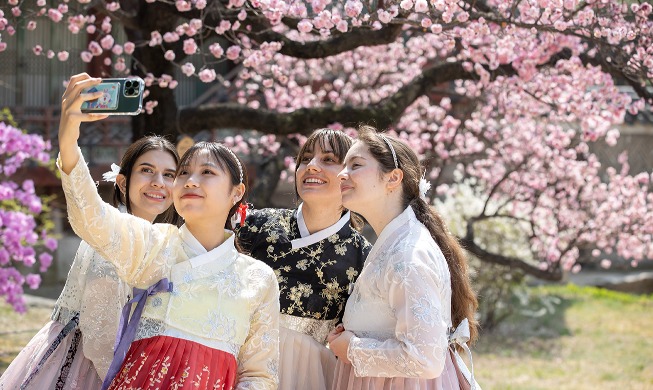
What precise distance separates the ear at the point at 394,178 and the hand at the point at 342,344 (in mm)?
519

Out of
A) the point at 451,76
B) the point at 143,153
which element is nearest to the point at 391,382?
the point at 143,153

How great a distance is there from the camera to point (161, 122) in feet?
18.5

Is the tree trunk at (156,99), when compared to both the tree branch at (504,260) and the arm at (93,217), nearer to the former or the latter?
the tree branch at (504,260)

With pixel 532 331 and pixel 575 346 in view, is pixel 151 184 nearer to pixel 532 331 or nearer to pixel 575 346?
pixel 575 346

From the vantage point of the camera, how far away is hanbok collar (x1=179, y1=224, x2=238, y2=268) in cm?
272

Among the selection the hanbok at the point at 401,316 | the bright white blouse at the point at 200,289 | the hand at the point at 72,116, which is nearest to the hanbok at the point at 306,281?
the hanbok at the point at 401,316

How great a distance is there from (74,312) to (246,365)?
2.81ft

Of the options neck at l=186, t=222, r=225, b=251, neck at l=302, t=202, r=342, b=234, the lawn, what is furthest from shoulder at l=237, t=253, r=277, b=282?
the lawn

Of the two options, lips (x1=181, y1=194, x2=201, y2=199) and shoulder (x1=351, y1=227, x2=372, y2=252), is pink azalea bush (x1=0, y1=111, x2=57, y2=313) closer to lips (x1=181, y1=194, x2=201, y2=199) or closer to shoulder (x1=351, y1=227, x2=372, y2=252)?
shoulder (x1=351, y1=227, x2=372, y2=252)

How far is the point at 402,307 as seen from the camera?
9.25 ft

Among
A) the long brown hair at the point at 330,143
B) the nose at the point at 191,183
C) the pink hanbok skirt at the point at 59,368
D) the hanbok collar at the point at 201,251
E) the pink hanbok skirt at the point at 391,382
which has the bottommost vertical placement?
the pink hanbok skirt at the point at 59,368

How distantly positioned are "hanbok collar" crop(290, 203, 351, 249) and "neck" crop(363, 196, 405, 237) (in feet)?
1.39

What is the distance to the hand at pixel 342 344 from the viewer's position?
2.97 metres

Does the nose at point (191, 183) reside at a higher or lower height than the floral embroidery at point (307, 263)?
higher
